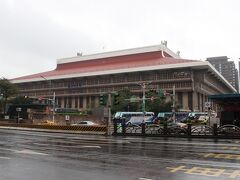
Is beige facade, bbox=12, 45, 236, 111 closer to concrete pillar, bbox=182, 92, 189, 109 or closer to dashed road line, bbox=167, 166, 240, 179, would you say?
concrete pillar, bbox=182, 92, 189, 109

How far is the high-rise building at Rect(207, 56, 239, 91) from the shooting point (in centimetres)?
19250

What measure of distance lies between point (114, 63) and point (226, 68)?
308 ft

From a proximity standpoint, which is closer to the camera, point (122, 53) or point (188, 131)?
point (188, 131)

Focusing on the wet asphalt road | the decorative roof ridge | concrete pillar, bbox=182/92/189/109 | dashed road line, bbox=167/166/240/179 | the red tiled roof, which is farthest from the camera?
the decorative roof ridge

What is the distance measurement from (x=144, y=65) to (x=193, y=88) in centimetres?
1631

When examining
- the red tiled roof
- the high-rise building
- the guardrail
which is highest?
the high-rise building

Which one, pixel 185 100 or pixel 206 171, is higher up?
pixel 185 100

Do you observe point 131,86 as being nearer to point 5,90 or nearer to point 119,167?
point 5,90

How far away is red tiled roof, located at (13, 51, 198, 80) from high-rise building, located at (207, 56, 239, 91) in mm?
86826

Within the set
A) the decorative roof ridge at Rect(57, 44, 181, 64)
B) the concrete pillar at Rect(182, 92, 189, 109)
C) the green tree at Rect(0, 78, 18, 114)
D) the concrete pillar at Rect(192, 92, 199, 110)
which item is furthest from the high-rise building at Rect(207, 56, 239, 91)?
the green tree at Rect(0, 78, 18, 114)

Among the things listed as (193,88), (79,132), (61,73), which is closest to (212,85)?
(193,88)

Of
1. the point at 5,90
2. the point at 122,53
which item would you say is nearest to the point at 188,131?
the point at 5,90

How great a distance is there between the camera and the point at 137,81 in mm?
110312

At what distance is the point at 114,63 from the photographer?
12356 centimetres
